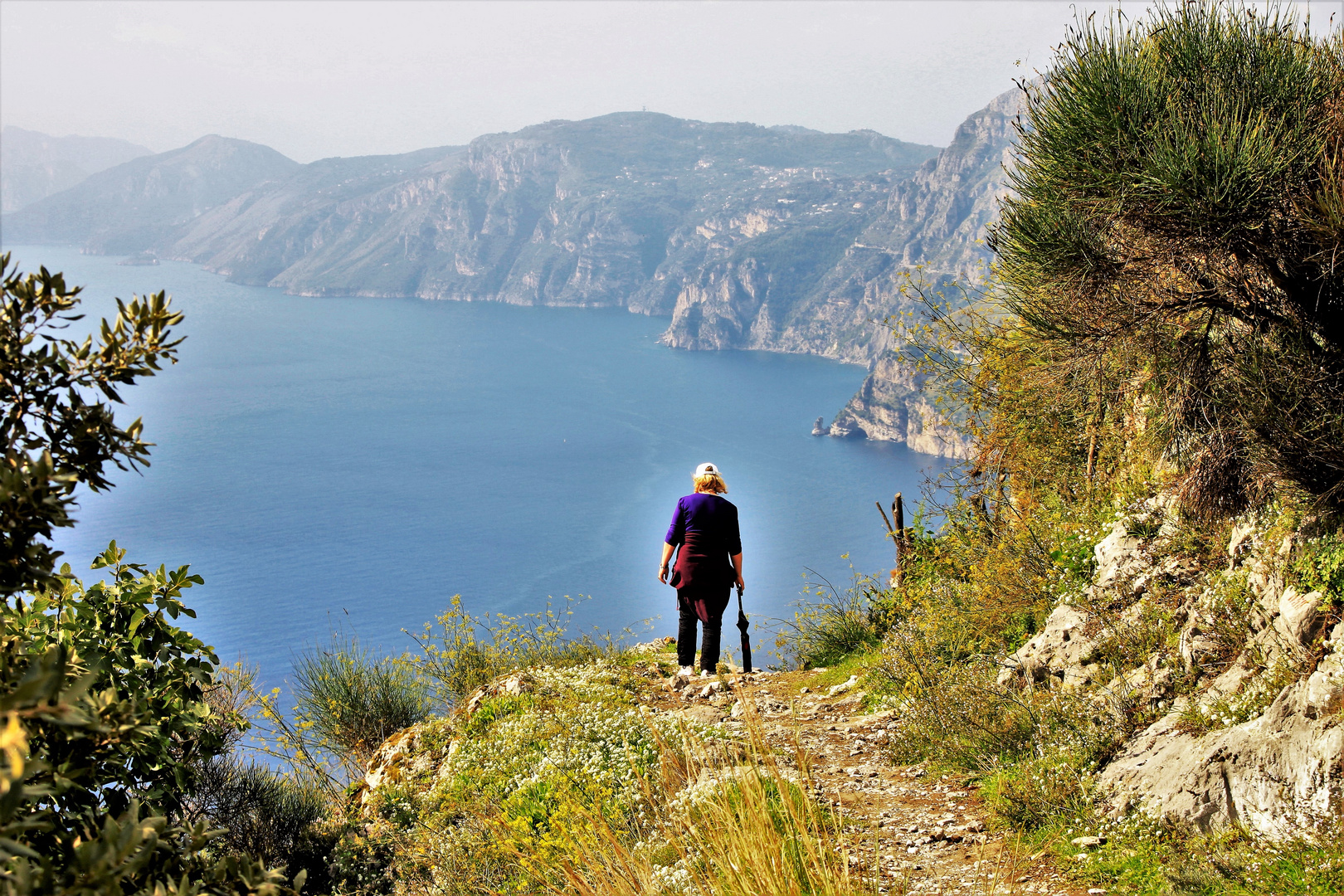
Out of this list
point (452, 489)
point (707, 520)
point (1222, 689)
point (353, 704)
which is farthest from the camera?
point (452, 489)

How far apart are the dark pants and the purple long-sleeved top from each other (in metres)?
0.66

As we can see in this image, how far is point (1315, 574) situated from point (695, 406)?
5672 inches

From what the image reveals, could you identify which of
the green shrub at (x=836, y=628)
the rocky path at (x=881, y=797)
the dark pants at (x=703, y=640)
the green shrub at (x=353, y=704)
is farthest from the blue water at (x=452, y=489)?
the rocky path at (x=881, y=797)

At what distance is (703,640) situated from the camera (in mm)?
7203

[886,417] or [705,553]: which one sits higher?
[705,553]

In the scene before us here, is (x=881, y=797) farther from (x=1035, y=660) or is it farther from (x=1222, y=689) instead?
(x=1222, y=689)

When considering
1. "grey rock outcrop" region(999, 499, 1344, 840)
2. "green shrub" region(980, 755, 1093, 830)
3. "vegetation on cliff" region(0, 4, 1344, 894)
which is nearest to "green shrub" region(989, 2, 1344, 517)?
"vegetation on cliff" region(0, 4, 1344, 894)

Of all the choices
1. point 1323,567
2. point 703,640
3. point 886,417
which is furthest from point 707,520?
point 886,417

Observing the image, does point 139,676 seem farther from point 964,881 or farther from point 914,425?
point 914,425

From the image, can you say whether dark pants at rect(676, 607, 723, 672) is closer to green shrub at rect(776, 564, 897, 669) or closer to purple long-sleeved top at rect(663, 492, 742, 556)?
purple long-sleeved top at rect(663, 492, 742, 556)

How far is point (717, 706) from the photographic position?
6473 mm

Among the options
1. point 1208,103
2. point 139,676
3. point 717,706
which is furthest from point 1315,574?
point 139,676

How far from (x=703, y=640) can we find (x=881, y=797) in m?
2.62

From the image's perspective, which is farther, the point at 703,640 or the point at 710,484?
the point at 703,640
